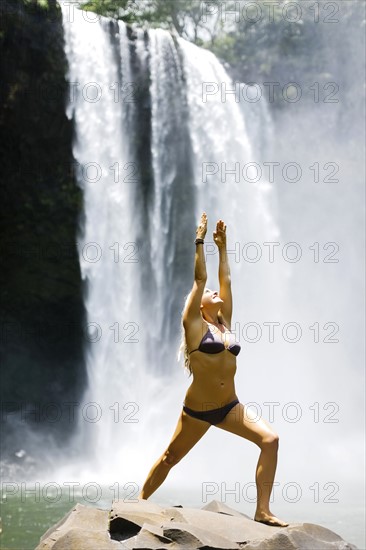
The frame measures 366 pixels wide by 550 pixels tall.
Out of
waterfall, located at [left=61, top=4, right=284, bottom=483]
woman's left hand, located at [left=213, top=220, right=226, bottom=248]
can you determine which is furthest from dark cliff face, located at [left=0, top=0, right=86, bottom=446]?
woman's left hand, located at [left=213, top=220, right=226, bottom=248]

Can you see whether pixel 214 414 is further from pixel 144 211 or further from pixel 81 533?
pixel 144 211

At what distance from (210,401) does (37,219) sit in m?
15.3

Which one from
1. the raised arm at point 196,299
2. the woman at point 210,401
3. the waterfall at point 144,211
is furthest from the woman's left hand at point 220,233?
the waterfall at point 144,211

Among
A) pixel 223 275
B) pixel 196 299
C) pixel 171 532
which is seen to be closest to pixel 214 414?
pixel 196 299

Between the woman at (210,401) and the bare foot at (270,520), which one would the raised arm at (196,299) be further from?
the bare foot at (270,520)

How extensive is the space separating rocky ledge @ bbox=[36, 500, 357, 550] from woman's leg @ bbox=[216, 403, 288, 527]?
0.45 ft

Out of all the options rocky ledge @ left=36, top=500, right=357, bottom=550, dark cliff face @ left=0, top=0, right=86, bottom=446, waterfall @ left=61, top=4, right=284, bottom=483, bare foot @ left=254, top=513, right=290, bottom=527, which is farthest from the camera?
waterfall @ left=61, top=4, right=284, bottom=483

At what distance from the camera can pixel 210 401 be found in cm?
590

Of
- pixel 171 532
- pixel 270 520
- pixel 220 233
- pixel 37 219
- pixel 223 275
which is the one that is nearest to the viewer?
pixel 171 532

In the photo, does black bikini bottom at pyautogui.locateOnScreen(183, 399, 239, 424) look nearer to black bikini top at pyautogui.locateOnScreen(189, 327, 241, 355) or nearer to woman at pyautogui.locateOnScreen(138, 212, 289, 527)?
woman at pyautogui.locateOnScreen(138, 212, 289, 527)

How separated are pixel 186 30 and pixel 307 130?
390 inches

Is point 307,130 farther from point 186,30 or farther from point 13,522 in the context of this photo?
point 13,522

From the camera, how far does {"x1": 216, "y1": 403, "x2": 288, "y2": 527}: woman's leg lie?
581cm

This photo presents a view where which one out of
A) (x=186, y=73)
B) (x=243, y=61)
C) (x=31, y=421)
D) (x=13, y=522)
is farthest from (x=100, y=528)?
(x=243, y=61)
